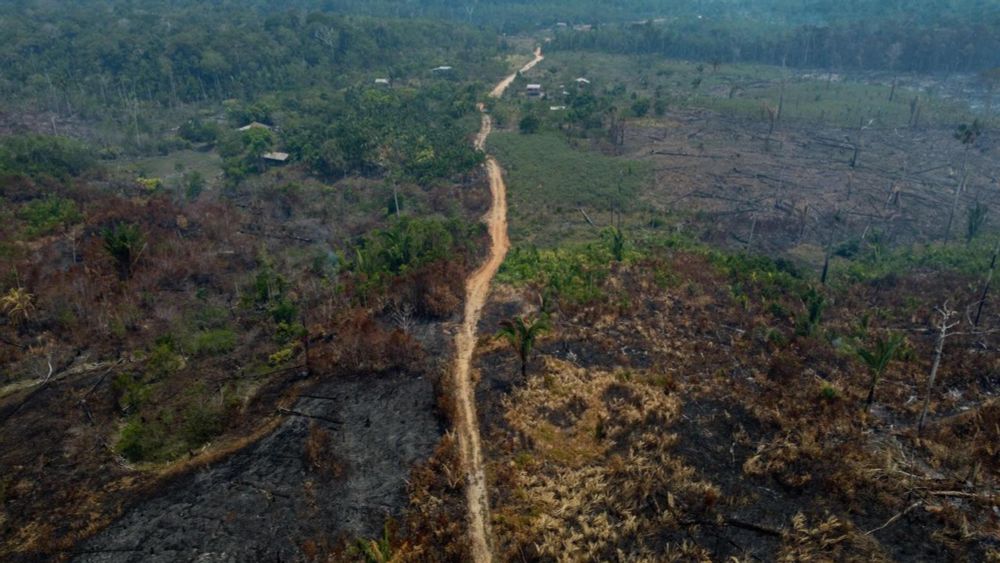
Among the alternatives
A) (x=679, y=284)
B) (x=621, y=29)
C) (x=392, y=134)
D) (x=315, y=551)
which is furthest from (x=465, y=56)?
(x=315, y=551)

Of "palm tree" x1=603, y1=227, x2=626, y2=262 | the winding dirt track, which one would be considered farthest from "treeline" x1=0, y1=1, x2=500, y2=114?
"palm tree" x1=603, y1=227, x2=626, y2=262

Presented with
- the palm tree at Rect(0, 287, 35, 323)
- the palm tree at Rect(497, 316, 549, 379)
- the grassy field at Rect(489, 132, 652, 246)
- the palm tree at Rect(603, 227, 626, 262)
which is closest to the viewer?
the palm tree at Rect(497, 316, 549, 379)

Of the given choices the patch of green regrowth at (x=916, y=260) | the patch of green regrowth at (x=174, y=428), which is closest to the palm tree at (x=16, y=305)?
the patch of green regrowth at (x=174, y=428)

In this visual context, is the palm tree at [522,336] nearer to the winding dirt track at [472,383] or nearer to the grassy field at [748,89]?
the winding dirt track at [472,383]

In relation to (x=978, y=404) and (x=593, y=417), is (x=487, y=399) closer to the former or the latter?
(x=593, y=417)

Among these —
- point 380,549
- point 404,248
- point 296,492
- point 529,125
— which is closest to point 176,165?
point 529,125

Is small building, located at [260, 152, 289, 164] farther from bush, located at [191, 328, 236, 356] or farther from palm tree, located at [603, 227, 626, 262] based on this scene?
palm tree, located at [603, 227, 626, 262]
